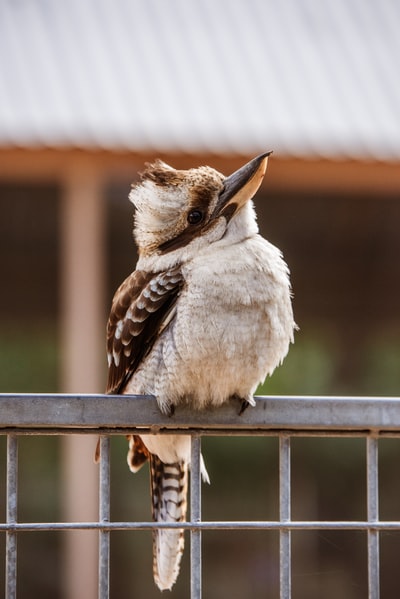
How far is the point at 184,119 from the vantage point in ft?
14.5

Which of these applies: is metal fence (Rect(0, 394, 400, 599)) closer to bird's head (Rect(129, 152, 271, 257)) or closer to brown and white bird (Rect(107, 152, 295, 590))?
brown and white bird (Rect(107, 152, 295, 590))

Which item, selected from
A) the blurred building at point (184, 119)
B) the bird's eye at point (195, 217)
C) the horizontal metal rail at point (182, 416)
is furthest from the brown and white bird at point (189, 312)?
the blurred building at point (184, 119)

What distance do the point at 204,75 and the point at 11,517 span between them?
4.24 metres

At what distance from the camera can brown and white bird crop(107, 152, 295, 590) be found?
5.80ft

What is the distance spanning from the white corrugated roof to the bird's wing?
6.79 feet

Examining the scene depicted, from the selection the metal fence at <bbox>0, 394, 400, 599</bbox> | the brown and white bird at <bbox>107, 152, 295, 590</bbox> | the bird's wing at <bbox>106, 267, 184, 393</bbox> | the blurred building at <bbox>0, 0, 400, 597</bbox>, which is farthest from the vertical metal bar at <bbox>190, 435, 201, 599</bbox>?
the blurred building at <bbox>0, 0, 400, 597</bbox>

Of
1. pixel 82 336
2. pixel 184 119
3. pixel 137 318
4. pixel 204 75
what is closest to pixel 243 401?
pixel 137 318

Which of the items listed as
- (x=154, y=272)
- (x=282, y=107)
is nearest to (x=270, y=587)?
(x=282, y=107)

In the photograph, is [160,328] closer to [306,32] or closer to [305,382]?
[306,32]

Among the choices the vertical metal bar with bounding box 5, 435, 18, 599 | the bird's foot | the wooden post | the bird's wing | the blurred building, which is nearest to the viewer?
the vertical metal bar with bounding box 5, 435, 18, 599

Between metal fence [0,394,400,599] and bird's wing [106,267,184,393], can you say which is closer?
metal fence [0,394,400,599]

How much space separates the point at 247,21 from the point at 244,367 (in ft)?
14.7

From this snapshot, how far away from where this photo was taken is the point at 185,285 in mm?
1898

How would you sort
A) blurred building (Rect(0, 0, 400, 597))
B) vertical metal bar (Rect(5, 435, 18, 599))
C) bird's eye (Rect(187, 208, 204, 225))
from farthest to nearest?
blurred building (Rect(0, 0, 400, 597)) → bird's eye (Rect(187, 208, 204, 225)) → vertical metal bar (Rect(5, 435, 18, 599))
